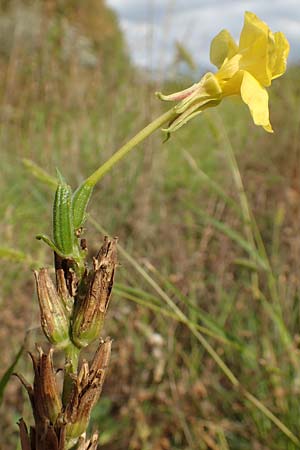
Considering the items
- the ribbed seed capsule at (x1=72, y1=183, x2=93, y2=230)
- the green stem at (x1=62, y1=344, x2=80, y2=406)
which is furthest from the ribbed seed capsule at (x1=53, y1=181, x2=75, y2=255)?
the green stem at (x1=62, y1=344, x2=80, y2=406)

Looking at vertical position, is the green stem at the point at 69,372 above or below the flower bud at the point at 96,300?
below

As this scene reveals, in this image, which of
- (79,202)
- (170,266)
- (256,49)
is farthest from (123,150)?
(170,266)

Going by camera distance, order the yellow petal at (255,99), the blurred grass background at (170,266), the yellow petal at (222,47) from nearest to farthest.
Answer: the yellow petal at (255,99) < the yellow petal at (222,47) < the blurred grass background at (170,266)

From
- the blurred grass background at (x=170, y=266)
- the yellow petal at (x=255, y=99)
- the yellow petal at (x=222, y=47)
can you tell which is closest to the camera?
the yellow petal at (x=255, y=99)

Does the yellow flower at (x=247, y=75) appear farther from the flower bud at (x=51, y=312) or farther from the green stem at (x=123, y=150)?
the flower bud at (x=51, y=312)

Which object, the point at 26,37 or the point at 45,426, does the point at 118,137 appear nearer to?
the point at 26,37

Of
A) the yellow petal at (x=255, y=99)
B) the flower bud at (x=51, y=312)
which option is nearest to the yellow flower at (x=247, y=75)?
the yellow petal at (x=255, y=99)

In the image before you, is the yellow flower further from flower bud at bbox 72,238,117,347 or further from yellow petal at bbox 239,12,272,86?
flower bud at bbox 72,238,117,347

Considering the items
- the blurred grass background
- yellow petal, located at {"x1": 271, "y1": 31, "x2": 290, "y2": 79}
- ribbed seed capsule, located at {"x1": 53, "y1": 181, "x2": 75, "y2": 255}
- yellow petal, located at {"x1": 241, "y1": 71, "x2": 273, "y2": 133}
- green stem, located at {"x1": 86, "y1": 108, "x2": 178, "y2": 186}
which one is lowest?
the blurred grass background
